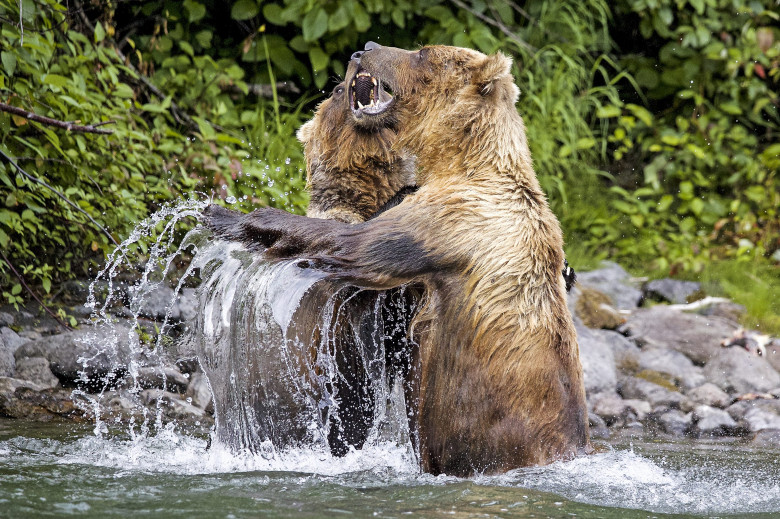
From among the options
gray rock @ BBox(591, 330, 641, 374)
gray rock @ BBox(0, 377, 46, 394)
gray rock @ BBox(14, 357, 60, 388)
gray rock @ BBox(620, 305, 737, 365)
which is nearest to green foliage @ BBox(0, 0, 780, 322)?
gray rock @ BBox(14, 357, 60, 388)

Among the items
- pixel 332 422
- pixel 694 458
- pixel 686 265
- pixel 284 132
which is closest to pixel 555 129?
pixel 686 265

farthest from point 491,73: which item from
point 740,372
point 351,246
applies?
point 740,372

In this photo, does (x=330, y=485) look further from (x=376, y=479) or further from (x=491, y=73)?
(x=491, y=73)

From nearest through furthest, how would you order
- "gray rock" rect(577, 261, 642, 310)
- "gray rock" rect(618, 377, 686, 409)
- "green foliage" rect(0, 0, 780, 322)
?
1. "gray rock" rect(618, 377, 686, 409)
2. "green foliage" rect(0, 0, 780, 322)
3. "gray rock" rect(577, 261, 642, 310)

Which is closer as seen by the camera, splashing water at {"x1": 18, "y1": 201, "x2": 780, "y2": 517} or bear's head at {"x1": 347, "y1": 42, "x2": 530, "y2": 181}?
splashing water at {"x1": 18, "y1": 201, "x2": 780, "y2": 517}

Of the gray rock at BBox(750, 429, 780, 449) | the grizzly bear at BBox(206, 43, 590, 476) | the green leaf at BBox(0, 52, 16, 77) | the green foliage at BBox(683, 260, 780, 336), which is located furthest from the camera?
the green foliage at BBox(683, 260, 780, 336)

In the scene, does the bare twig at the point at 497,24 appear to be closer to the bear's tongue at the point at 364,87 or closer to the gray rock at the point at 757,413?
the gray rock at the point at 757,413

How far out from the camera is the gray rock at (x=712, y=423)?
19.5 feet

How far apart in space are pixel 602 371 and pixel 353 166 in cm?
289

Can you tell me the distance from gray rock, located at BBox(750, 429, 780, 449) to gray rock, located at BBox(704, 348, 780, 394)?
0.87 metres

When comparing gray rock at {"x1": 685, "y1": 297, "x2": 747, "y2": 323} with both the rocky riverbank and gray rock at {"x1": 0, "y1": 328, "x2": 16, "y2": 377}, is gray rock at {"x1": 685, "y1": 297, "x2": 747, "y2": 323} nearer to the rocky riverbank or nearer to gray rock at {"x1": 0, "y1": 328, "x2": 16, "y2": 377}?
the rocky riverbank

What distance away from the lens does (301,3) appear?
8.18 m

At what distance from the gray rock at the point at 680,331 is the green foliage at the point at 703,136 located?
56.3 inches

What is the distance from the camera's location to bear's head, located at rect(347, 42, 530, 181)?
416 centimetres
